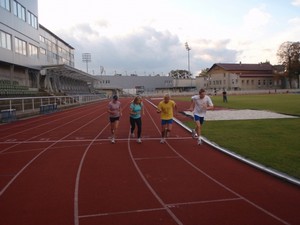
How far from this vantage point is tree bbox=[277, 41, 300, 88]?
96356 millimetres

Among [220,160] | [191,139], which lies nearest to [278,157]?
[220,160]

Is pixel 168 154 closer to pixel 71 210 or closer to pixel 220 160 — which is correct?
pixel 220 160

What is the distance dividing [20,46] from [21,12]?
4.12 meters

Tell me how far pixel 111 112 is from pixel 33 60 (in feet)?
121

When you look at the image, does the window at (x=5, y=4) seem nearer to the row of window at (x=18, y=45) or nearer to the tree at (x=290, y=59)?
the row of window at (x=18, y=45)

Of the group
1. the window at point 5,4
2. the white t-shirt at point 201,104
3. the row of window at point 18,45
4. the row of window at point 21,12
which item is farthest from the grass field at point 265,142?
the row of window at point 21,12

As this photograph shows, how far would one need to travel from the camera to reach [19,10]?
133 ft

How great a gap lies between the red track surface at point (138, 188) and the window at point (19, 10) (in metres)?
32.7

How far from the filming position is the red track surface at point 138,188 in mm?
5168

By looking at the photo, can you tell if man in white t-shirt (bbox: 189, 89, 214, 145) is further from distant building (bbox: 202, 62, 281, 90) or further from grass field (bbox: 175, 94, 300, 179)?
distant building (bbox: 202, 62, 281, 90)

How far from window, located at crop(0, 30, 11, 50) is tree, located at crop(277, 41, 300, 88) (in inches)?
3150

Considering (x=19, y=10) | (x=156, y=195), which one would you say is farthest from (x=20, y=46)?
(x=156, y=195)

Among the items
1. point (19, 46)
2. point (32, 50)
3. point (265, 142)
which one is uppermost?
point (32, 50)

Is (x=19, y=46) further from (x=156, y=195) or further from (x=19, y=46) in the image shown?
(x=156, y=195)
